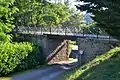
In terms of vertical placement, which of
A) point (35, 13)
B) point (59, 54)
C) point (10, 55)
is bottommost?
point (59, 54)

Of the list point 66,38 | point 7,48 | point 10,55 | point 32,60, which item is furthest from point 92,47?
point 7,48

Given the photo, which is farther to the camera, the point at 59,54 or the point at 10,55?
the point at 59,54

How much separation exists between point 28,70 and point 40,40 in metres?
5.50

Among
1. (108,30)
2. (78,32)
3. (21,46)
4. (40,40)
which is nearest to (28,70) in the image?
(21,46)

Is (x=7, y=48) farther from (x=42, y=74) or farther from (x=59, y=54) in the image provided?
(x=59, y=54)

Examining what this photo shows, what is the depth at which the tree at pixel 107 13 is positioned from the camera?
12.9 metres

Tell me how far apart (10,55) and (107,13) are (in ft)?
50.3

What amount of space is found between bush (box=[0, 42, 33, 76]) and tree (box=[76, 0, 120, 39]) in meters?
12.6

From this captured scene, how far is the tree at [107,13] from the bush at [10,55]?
498 inches

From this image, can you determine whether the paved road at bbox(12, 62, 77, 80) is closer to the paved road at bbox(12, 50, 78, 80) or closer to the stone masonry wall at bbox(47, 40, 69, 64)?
the paved road at bbox(12, 50, 78, 80)

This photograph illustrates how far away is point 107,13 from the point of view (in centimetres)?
1384

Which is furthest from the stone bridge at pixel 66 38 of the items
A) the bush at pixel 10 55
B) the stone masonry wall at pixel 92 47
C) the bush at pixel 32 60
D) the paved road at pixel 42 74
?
the bush at pixel 10 55

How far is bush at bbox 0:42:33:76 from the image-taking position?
87.0 ft

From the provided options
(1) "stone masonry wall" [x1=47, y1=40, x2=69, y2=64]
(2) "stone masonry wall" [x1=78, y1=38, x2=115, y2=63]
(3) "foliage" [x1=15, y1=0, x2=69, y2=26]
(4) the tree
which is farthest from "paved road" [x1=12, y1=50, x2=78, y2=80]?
(3) "foliage" [x1=15, y1=0, x2=69, y2=26]
